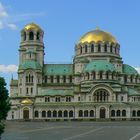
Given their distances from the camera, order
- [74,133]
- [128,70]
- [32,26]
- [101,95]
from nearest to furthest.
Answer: [74,133] < [101,95] < [32,26] < [128,70]

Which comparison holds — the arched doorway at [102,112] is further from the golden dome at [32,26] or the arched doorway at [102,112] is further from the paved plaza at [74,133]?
the paved plaza at [74,133]

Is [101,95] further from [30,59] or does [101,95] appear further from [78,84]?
[30,59]

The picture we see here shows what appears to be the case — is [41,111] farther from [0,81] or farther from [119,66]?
[0,81]

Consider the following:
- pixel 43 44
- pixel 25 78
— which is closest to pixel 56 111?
pixel 25 78

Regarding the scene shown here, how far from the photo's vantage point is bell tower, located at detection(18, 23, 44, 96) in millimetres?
121188

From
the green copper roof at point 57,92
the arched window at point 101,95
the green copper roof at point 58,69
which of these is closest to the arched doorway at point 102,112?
the arched window at point 101,95

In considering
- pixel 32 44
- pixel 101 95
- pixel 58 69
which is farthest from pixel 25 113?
pixel 32 44

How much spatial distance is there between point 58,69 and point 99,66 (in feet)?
47.6

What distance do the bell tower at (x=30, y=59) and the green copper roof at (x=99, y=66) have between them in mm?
12989

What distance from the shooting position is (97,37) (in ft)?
412

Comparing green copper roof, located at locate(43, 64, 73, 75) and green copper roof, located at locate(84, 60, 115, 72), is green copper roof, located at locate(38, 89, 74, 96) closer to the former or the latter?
green copper roof, located at locate(84, 60, 115, 72)

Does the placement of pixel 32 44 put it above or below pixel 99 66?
above

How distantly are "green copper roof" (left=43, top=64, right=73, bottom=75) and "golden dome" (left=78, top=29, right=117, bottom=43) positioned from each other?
7951 mm

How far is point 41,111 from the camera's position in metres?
113
